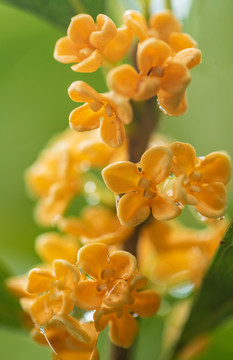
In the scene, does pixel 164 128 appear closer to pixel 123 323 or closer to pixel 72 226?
pixel 72 226

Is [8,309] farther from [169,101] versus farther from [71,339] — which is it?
[169,101]

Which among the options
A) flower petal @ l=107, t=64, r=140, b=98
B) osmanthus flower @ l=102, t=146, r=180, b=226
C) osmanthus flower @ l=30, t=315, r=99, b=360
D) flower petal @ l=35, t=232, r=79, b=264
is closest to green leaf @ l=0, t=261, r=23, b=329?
flower petal @ l=35, t=232, r=79, b=264

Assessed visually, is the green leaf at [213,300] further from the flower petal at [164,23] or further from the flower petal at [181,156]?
the flower petal at [164,23]

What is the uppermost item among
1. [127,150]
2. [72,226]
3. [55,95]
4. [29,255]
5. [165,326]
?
Answer: [55,95]

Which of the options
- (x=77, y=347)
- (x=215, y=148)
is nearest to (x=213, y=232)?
(x=215, y=148)

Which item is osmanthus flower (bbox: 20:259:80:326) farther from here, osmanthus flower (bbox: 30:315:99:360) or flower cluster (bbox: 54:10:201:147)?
flower cluster (bbox: 54:10:201:147)

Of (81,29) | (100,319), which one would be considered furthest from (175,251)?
(81,29)

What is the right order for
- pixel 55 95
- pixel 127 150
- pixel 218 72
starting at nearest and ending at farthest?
pixel 127 150 → pixel 218 72 → pixel 55 95

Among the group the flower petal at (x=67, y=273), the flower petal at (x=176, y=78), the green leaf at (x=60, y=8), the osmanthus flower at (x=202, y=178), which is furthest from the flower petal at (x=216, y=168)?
the green leaf at (x=60, y=8)
